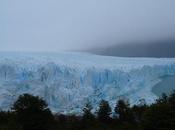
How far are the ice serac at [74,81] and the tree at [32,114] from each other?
59.5 feet

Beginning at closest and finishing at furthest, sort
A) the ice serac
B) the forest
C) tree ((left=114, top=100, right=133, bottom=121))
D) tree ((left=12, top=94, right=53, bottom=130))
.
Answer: the forest
tree ((left=12, top=94, right=53, bottom=130))
tree ((left=114, top=100, right=133, bottom=121))
the ice serac

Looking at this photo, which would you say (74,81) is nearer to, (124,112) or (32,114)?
(124,112)

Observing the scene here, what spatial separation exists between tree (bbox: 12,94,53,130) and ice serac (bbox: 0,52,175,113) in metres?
18.1

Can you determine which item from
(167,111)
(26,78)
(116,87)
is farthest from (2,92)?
(167,111)

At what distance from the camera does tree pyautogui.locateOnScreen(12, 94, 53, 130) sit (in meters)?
17.9

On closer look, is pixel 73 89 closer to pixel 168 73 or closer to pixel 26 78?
pixel 26 78

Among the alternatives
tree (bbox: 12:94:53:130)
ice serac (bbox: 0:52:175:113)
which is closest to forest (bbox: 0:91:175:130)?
tree (bbox: 12:94:53:130)

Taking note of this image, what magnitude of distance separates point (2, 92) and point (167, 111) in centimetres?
2564

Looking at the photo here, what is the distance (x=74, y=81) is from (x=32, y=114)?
62.7ft

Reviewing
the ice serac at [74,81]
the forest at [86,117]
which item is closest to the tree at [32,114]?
the forest at [86,117]

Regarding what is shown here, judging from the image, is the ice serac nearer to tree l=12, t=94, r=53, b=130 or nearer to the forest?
the forest

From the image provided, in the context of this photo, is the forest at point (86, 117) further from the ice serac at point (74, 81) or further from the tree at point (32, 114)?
the ice serac at point (74, 81)

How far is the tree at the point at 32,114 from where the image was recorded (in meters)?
17.9

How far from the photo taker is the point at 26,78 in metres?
36.8
